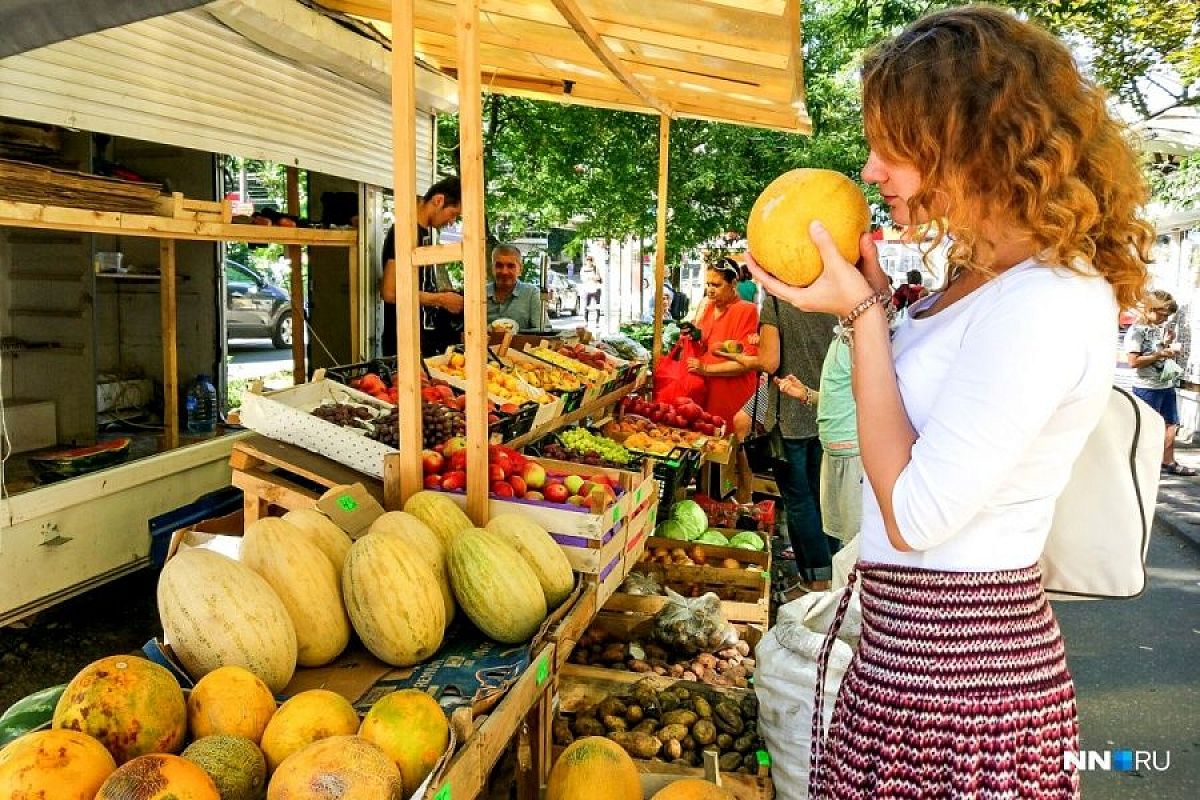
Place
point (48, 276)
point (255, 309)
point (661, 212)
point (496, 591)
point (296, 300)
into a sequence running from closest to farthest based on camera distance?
point (496, 591) → point (48, 276) → point (296, 300) → point (661, 212) → point (255, 309)

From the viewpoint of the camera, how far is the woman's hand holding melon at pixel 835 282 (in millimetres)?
1690

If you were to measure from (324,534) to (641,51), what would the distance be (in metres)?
4.75

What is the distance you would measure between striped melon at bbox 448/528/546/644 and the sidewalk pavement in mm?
7747

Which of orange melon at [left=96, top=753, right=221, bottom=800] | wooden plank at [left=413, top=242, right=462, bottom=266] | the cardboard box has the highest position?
wooden plank at [left=413, top=242, right=462, bottom=266]

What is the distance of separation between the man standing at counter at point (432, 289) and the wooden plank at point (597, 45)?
1405 millimetres

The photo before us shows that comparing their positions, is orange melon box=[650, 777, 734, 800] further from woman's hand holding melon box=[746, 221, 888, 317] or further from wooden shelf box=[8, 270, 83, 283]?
wooden shelf box=[8, 270, 83, 283]

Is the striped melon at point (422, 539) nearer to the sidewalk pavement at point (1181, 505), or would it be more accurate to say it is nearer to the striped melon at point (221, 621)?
the striped melon at point (221, 621)

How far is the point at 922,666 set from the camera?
1648 millimetres

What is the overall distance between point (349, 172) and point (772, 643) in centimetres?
545

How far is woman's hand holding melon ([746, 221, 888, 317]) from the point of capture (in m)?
1.69

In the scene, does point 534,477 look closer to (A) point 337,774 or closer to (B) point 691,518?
(A) point 337,774

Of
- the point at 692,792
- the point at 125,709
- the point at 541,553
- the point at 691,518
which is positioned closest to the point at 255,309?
the point at 691,518

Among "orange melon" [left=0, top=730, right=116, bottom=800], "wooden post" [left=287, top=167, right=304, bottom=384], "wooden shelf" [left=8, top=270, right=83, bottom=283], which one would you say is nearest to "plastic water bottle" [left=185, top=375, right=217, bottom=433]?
"wooden post" [left=287, top=167, right=304, bottom=384]

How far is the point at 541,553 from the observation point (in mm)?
3049
